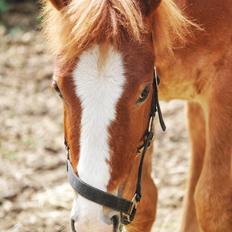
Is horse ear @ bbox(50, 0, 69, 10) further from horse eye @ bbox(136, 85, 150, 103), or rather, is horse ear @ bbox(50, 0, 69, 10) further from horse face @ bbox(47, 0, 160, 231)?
horse eye @ bbox(136, 85, 150, 103)

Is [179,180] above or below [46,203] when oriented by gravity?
below

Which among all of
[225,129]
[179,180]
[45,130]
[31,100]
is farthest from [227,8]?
[31,100]

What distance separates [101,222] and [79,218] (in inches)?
3.2

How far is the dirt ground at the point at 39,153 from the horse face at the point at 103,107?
1436 millimetres

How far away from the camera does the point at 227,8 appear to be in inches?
130

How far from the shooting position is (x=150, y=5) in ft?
9.36

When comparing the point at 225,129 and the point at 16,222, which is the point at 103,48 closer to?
the point at 225,129

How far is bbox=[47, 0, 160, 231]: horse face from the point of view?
8.66 feet

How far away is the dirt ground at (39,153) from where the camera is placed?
4.25 m

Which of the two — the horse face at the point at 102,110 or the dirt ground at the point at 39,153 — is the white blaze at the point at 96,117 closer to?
the horse face at the point at 102,110

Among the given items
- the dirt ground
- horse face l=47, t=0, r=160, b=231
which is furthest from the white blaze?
the dirt ground

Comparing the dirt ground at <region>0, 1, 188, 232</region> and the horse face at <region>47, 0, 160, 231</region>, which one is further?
the dirt ground at <region>0, 1, 188, 232</region>

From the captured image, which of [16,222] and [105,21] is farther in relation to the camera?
[16,222]

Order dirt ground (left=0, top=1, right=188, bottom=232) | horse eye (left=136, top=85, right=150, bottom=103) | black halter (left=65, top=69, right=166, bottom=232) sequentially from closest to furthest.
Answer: black halter (left=65, top=69, right=166, bottom=232) → horse eye (left=136, top=85, right=150, bottom=103) → dirt ground (left=0, top=1, right=188, bottom=232)
